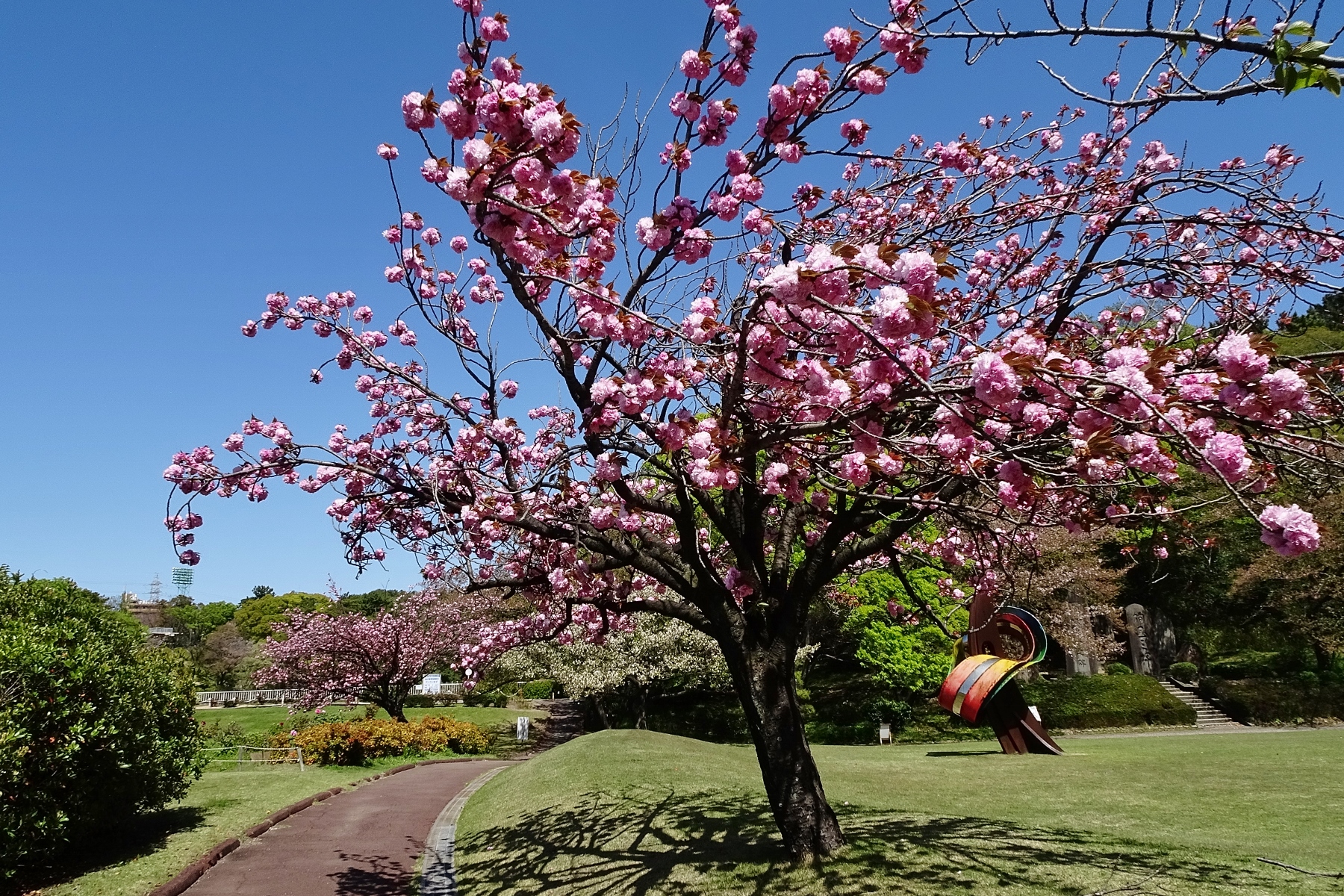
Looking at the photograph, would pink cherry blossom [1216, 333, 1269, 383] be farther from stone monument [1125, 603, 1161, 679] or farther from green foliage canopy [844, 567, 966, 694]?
stone monument [1125, 603, 1161, 679]

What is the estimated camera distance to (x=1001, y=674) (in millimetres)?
14305

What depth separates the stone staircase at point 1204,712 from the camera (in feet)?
72.4

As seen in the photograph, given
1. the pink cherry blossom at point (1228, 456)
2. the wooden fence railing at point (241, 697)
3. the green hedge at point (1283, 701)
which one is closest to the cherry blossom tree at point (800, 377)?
the pink cherry blossom at point (1228, 456)

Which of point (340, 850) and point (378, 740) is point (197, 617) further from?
point (340, 850)

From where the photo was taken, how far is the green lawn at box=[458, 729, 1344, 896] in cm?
607

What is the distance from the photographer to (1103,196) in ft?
22.0

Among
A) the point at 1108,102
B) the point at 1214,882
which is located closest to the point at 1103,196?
the point at 1108,102

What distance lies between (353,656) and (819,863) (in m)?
20.5

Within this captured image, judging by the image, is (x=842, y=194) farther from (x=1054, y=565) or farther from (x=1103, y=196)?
(x=1054, y=565)

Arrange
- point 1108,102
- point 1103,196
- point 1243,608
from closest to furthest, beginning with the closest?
point 1108,102 → point 1103,196 → point 1243,608

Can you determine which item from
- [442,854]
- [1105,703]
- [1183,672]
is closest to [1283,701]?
[1105,703]

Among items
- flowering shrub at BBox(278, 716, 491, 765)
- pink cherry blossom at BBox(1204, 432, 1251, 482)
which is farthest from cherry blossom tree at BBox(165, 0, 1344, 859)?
flowering shrub at BBox(278, 716, 491, 765)

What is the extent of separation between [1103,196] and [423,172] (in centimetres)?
577

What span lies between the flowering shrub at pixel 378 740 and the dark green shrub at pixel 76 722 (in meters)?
8.46
